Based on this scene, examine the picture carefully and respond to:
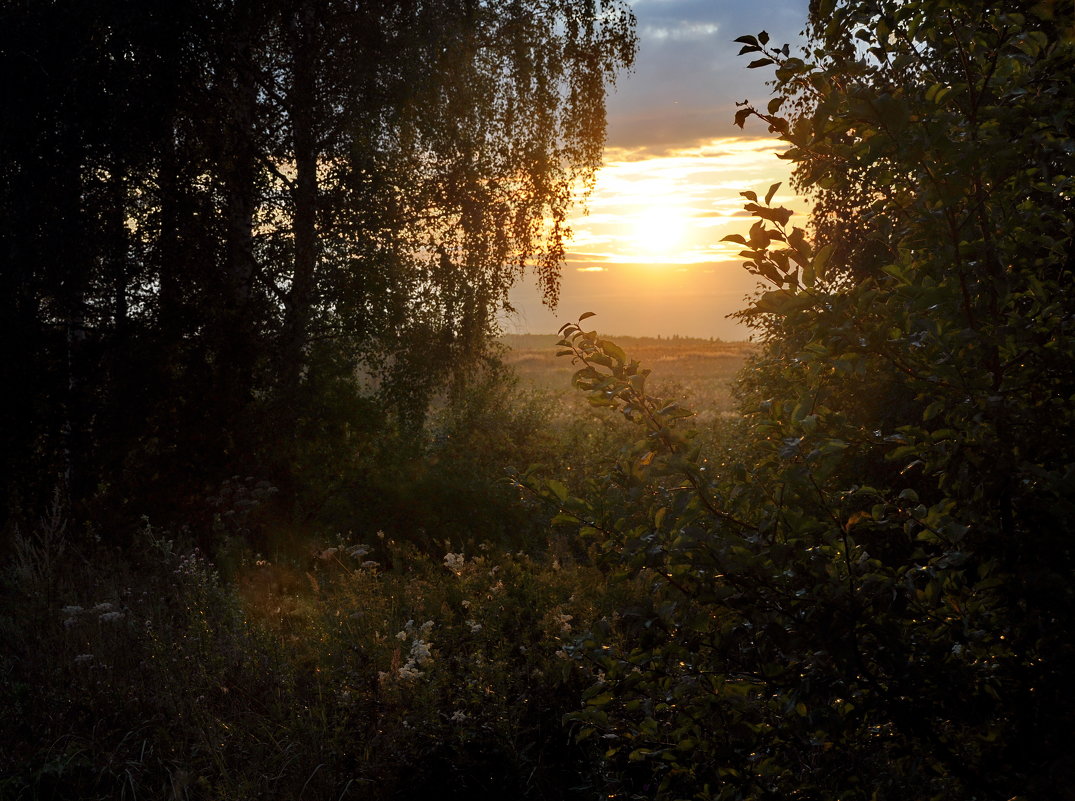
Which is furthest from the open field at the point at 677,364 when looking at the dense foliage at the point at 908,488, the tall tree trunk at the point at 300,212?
the dense foliage at the point at 908,488

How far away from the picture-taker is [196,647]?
5066 mm

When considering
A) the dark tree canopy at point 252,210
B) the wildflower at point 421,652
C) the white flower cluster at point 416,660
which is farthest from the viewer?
the dark tree canopy at point 252,210

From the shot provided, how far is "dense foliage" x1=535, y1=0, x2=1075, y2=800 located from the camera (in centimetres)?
206

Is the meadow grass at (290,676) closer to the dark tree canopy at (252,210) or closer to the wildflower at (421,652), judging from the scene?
the wildflower at (421,652)

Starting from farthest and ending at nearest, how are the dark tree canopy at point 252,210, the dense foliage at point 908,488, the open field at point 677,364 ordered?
the open field at point 677,364 → the dark tree canopy at point 252,210 → the dense foliage at point 908,488

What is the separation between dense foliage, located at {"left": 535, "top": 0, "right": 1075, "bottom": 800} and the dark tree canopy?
281 inches

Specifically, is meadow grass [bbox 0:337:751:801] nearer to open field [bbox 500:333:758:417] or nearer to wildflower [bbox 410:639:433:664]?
wildflower [bbox 410:639:433:664]

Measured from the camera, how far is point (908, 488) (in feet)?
7.22

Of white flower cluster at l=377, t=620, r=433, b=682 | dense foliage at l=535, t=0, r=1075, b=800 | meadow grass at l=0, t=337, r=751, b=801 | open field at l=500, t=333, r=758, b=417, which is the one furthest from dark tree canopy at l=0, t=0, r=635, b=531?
open field at l=500, t=333, r=758, b=417

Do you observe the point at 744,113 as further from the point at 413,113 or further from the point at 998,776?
the point at 413,113

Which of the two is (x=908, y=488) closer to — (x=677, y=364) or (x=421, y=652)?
(x=421, y=652)

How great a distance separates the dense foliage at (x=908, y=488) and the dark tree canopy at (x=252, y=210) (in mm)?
7127

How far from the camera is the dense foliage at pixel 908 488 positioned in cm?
206

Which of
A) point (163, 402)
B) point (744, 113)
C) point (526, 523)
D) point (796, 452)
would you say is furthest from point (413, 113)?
point (796, 452)
